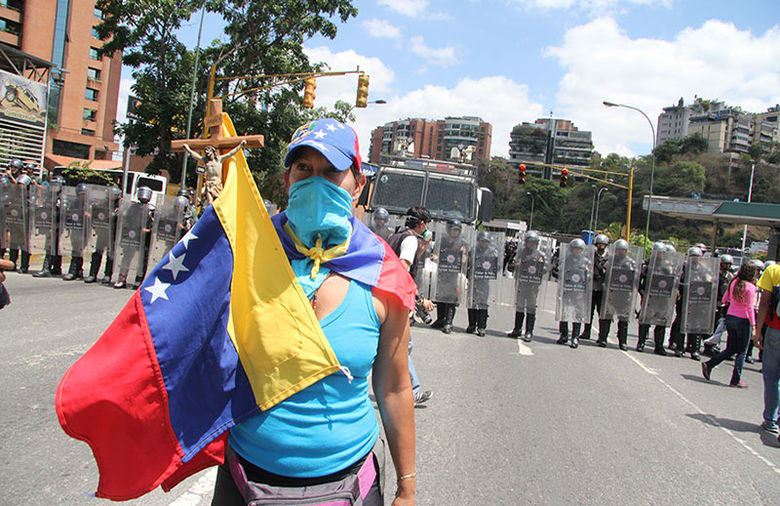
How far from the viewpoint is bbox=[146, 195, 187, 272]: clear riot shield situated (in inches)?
456

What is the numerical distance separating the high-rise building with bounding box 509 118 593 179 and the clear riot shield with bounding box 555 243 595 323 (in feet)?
493

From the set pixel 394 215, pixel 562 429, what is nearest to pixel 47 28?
pixel 394 215

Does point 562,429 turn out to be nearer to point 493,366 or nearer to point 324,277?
point 493,366

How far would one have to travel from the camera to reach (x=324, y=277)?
1813mm

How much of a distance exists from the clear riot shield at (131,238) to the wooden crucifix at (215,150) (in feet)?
34.6

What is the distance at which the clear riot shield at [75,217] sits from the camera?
39.4ft

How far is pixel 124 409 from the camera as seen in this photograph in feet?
5.45

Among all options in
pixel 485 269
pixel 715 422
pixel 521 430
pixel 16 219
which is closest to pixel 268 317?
pixel 521 430

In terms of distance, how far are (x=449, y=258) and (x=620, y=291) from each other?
11.0 feet

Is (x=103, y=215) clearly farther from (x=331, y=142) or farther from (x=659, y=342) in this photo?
(x=331, y=142)

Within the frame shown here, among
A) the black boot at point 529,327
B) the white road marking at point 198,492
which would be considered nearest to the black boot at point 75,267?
the black boot at point 529,327

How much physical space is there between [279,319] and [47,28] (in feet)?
199

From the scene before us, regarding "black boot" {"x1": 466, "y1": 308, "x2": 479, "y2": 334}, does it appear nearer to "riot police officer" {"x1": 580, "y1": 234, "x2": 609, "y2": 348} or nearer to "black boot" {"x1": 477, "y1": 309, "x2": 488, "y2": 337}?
"black boot" {"x1": 477, "y1": 309, "x2": 488, "y2": 337}

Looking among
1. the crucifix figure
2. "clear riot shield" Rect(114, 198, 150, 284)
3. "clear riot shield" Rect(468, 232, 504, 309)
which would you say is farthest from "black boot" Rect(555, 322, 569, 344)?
the crucifix figure
